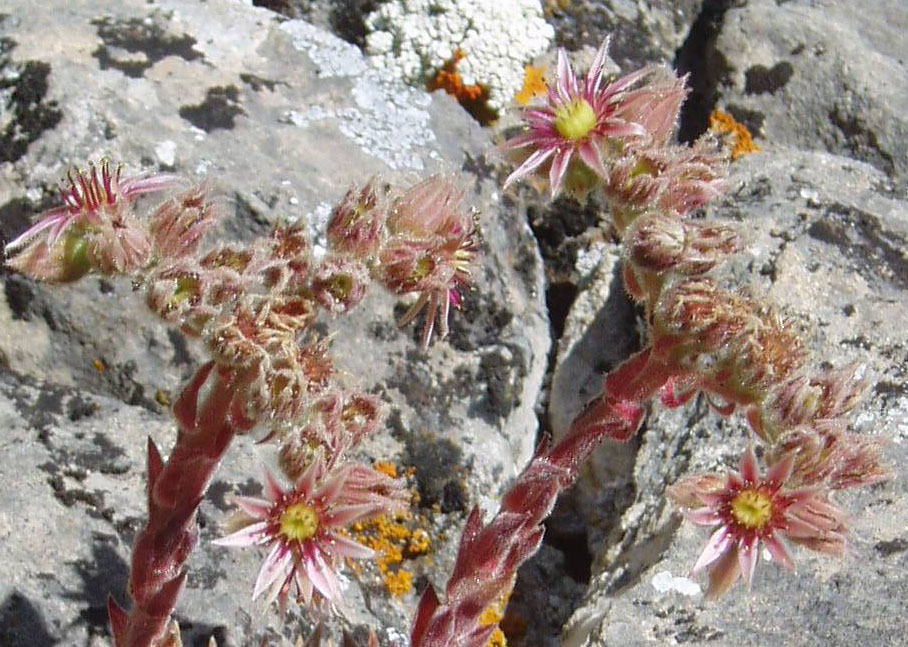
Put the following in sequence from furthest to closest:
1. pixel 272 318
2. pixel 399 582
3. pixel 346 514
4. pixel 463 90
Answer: pixel 463 90 → pixel 399 582 → pixel 346 514 → pixel 272 318

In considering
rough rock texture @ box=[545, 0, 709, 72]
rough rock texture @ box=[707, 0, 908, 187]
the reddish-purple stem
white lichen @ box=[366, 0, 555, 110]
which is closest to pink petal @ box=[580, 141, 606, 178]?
the reddish-purple stem

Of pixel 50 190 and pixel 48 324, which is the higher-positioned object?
pixel 50 190

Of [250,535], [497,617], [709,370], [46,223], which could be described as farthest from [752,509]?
[46,223]

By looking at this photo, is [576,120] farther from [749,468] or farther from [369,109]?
[369,109]

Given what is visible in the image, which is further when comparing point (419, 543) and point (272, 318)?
point (419, 543)

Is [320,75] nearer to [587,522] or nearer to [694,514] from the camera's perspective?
[587,522]

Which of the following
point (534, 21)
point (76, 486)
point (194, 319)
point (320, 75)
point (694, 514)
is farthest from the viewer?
point (534, 21)

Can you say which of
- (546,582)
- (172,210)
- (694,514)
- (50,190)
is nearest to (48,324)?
(50,190)
